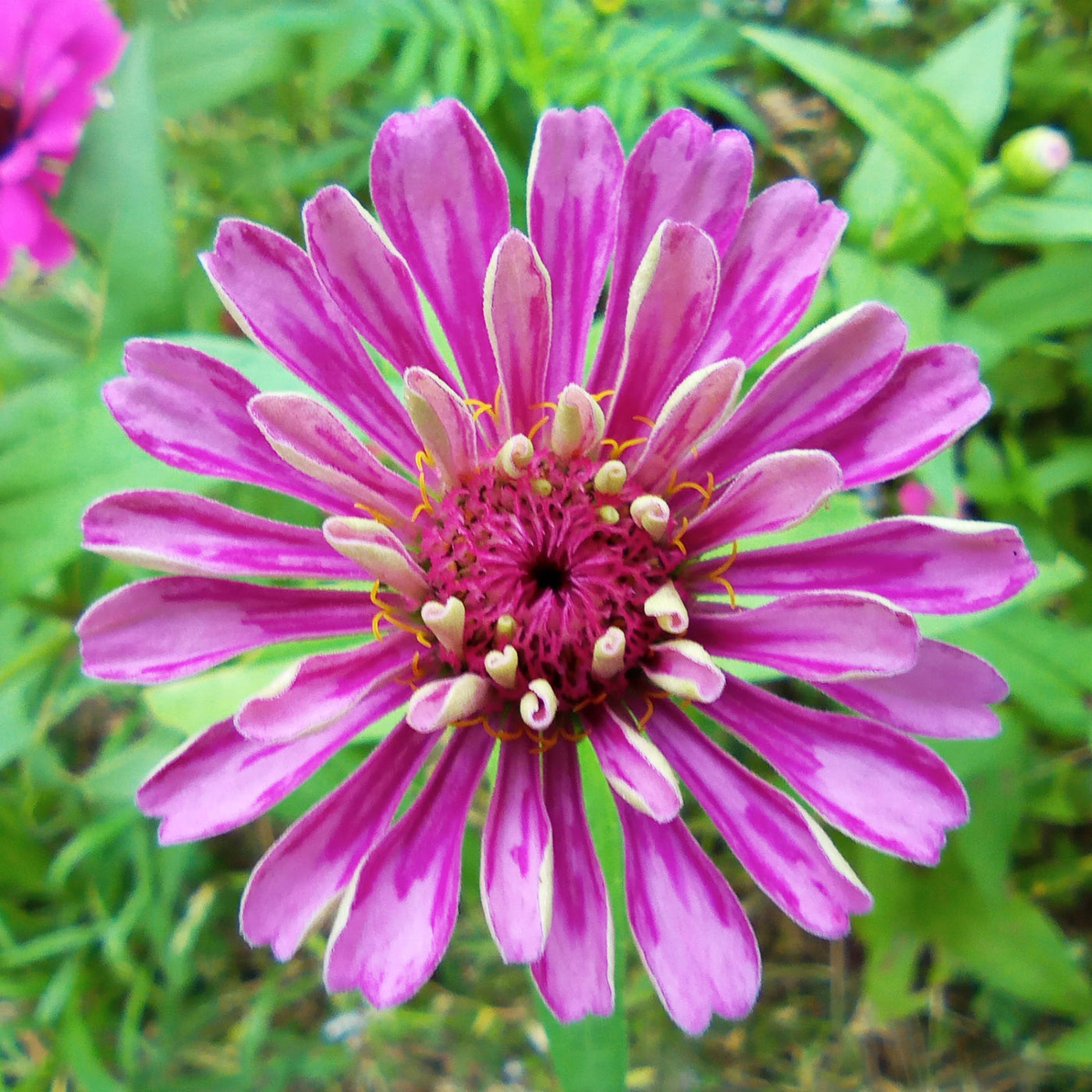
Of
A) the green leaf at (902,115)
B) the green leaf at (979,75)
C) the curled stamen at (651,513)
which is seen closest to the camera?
the curled stamen at (651,513)

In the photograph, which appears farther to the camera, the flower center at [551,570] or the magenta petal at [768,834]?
the flower center at [551,570]

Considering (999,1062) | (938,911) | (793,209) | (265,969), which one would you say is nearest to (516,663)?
(793,209)

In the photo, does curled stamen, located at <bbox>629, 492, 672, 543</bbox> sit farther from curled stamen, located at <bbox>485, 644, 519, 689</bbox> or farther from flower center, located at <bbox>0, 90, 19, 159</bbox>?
flower center, located at <bbox>0, 90, 19, 159</bbox>

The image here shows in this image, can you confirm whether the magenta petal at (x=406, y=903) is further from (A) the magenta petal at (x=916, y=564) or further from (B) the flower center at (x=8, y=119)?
(B) the flower center at (x=8, y=119)

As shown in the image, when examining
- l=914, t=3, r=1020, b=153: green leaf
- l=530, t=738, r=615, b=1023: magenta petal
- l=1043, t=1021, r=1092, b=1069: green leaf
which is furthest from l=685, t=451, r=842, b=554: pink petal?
l=1043, t=1021, r=1092, b=1069: green leaf

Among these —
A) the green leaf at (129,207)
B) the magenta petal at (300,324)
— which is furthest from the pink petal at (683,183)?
the green leaf at (129,207)

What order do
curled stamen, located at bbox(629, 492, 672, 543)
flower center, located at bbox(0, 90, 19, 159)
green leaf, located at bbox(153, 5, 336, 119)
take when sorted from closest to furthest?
1. curled stamen, located at bbox(629, 492, 672, 543)
2. flower center, located at bbox(0, 90, 19, 159)
3. green leaf, located at bbox(153, 5, 336, 119)
